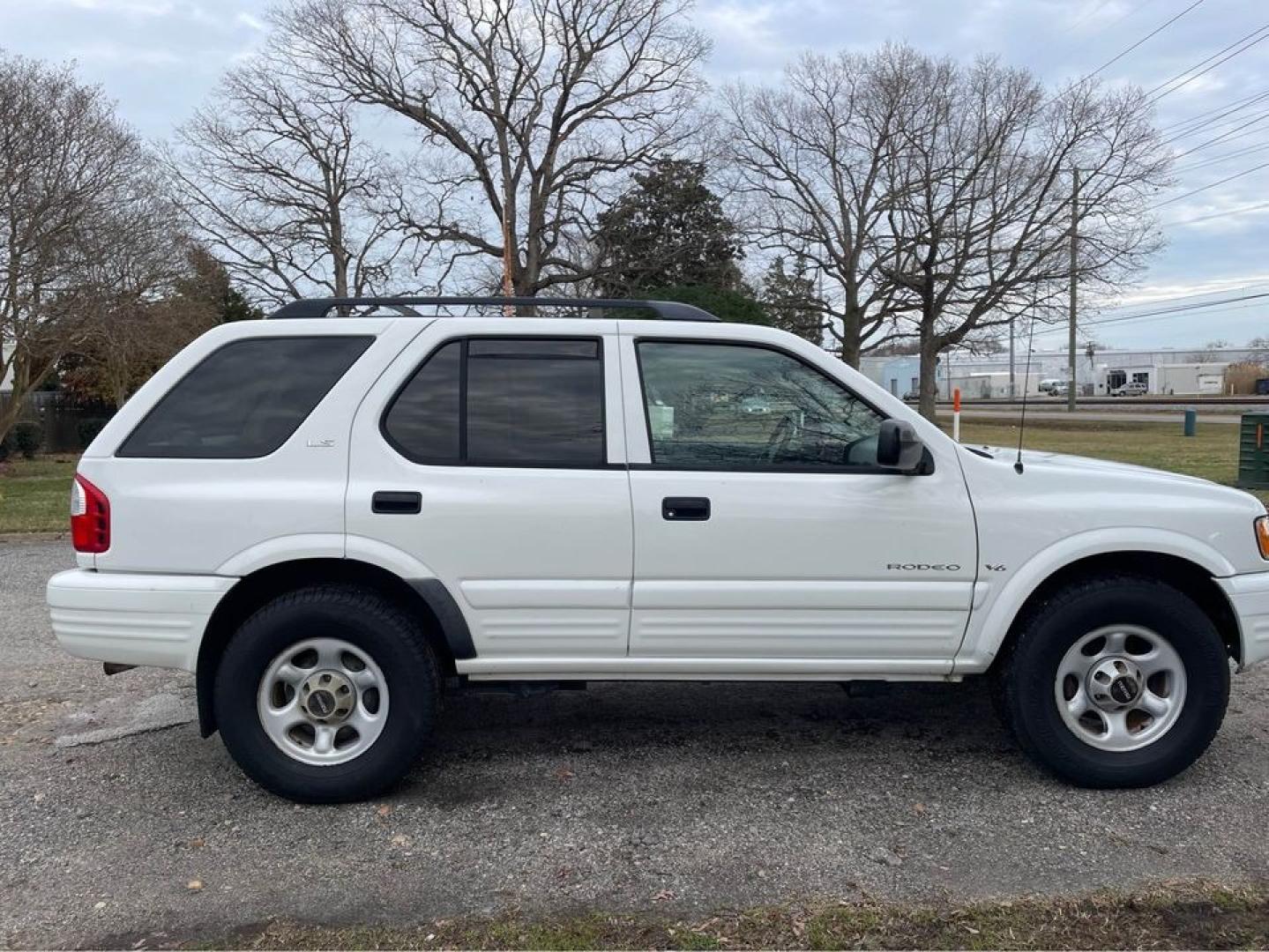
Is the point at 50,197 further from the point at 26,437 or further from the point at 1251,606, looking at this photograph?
the point at 1251,606

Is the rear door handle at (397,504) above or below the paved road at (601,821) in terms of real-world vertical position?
above

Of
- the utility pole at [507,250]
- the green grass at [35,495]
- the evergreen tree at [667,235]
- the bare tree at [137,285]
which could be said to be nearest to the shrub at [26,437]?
the green grass at [35,495]

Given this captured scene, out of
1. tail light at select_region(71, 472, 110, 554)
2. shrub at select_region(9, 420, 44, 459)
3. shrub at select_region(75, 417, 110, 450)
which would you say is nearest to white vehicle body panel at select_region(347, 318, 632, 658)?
tail light at select_region(71, 472, 110, 554)

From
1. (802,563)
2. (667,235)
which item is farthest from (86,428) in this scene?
(802,563)

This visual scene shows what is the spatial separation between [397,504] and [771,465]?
1451 millimetres

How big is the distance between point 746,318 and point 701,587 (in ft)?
70.8

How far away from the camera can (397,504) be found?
3.68m

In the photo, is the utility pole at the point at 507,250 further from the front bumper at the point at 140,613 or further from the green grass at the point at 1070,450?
the front bumper at the point at 140,613

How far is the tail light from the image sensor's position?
3695mm

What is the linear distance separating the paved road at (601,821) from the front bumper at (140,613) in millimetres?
637

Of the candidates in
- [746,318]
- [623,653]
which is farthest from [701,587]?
[746,318]

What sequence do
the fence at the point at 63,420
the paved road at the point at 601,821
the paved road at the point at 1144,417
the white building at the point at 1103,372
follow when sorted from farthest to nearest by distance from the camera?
the white building at the point at 1103,372 < the paved road at the point at 1144,417 < the fence at the point at 63,420 < the paved road at the point at 601,821

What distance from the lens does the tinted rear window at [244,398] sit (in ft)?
12.4

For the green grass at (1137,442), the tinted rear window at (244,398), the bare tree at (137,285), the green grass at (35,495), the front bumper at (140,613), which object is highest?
the bare tree at (137,285)
